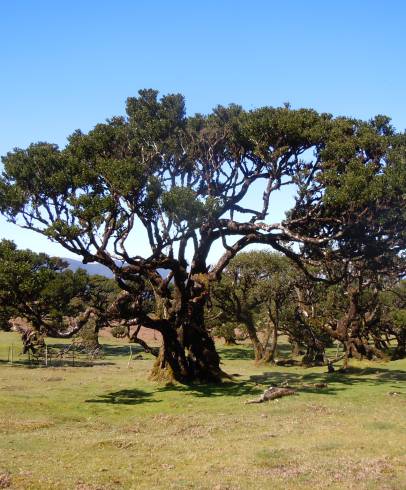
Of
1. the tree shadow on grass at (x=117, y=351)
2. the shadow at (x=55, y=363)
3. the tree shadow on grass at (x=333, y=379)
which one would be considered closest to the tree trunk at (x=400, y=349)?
the tree shadow on grass at (x=333, y=379)

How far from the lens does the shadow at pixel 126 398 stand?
28.7 metres

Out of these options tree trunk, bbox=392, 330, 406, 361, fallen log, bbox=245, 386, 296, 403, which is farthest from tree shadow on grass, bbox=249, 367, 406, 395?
tree trunk, bbox=392, 330, 406, 361

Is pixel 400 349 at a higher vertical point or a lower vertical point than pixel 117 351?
lower

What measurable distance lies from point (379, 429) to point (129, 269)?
712 inches

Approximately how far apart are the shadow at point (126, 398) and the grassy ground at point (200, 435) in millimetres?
60

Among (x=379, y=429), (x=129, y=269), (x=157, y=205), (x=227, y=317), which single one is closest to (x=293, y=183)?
(x=157, y=205)

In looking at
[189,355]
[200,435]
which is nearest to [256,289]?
[189,355]

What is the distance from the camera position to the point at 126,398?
1171 inches

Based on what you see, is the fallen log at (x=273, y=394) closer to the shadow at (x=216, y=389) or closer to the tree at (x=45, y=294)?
the shadow at (x=216, y=389)

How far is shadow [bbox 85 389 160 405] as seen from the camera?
28734 millimetres

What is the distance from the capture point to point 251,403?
26484 millimetres

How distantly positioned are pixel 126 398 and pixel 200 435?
428 inches

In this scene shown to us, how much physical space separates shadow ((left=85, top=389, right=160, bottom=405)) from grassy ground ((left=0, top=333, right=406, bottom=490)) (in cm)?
6

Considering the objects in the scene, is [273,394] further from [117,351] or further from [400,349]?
[117,351]
